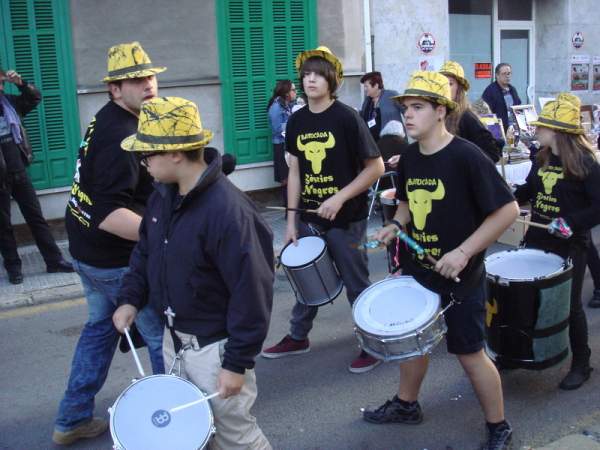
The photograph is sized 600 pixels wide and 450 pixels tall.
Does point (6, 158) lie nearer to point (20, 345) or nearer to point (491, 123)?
point (20, 345)

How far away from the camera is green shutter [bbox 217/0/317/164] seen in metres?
10.1

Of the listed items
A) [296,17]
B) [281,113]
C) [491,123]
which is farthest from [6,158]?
[491,123]

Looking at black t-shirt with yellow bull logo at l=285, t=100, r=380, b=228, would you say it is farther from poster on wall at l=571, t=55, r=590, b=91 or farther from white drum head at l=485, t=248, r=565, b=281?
poster on wall at l=571, t=55, r=590, b=91

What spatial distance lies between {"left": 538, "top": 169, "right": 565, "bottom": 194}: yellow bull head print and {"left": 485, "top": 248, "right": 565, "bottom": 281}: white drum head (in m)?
0.40

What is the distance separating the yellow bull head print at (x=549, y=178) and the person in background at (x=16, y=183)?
5.01m

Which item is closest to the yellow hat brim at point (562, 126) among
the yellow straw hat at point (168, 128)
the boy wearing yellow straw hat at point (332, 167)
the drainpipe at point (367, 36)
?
the boy wearing yellow straw hat at point (332, 167)

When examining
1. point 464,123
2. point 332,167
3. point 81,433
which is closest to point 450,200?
point 332,167

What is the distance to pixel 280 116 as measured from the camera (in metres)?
10.1

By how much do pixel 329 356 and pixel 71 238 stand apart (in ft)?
7.00

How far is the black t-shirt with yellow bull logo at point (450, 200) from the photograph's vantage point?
11.3 ft

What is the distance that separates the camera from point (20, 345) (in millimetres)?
5695

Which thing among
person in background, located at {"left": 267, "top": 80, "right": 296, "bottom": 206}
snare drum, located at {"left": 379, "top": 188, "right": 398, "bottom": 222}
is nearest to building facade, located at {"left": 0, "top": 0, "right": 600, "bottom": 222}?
person in background, located at {"left": 267, "top": 80, "right": 296, "bottom": 206}

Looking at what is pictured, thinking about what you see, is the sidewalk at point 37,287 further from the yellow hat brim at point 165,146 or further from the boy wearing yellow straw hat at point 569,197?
the yellow hat brim at point 165,146

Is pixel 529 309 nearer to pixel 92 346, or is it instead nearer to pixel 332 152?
pixel 332 152
